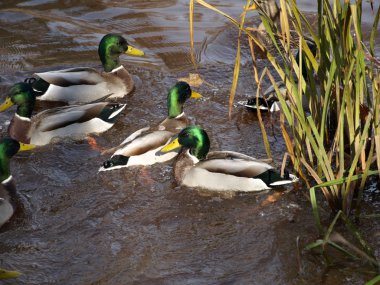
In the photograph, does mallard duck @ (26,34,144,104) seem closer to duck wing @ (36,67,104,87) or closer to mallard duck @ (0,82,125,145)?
duck wing @ (36,67,104,87)

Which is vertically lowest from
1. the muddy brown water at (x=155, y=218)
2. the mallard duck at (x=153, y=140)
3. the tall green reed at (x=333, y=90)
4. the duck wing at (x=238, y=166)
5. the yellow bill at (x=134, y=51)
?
the muddy brown water at (x=155, y=218)

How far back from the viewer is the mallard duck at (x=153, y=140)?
6.66m

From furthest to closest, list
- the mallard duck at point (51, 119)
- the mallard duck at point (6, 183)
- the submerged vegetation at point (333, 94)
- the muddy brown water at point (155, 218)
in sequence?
1. the mallard duck at point (51, 119)
2. the mallard duck at point (6, 183)
3. the muddy brown water at point (155, 218)
4. the submerged vegetation at point (333, 94)

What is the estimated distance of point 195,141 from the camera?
6.49m

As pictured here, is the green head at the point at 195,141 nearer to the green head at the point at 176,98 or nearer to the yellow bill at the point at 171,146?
the yellow bill at the point at 171,146

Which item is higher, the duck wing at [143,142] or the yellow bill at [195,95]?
the yellow bill at [195,95]

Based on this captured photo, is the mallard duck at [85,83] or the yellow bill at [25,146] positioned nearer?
the yellow bill at [25,146]

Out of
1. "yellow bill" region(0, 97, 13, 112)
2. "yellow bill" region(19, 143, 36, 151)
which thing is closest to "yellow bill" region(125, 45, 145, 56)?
"yellow bill" region(0, 97, 13, 112)

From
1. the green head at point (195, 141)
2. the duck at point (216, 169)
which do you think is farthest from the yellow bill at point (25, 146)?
the green head at point (195, 141)

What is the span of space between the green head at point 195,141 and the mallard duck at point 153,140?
0.32m

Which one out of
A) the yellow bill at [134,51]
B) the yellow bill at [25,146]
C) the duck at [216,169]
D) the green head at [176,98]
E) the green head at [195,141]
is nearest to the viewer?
the duck at [216,169]

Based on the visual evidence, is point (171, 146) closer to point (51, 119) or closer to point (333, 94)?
point (51, 119)

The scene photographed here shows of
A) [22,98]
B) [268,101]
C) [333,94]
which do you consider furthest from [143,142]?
[333,94]

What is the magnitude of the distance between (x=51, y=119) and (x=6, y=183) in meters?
1.24
